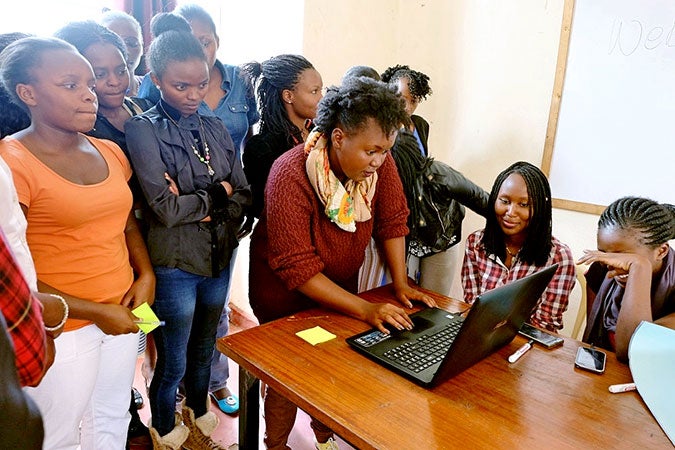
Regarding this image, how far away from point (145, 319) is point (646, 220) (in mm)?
1482

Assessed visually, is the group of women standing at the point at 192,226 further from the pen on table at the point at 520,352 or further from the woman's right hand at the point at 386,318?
the pen on table at the point at 520,352

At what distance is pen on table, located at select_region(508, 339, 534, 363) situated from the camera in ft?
3.78

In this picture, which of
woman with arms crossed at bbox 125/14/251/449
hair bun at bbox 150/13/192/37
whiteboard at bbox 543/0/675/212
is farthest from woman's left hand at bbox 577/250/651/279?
hair bun at bbox 150/13/192/37

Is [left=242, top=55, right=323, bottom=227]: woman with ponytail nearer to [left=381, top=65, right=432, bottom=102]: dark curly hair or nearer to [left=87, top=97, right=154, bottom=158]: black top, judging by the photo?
[left=87, top=97, right=154, bottom=158]: black top

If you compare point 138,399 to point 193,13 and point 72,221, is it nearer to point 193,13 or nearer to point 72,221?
point 72,221

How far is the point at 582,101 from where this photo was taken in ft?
7.54

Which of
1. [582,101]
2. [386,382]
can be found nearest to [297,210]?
[386,382]

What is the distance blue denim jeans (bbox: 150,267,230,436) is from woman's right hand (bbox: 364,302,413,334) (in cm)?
64

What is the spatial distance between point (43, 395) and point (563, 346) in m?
1.33

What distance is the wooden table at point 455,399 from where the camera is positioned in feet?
2.88

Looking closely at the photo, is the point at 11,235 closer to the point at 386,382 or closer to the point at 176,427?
the point at 386,382

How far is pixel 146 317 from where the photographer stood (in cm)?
132

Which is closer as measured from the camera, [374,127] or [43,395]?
[43,395]

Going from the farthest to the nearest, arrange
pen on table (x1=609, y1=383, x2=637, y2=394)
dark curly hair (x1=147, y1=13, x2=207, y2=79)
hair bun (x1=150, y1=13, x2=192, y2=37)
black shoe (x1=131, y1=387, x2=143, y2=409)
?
black shoe (x1=131, y1=387, x2=143, y2=409)
hair bun (x1=150, y1=13, x2=192, y2=37)
dark curly hair (x1=147, y1=13, x2=207, y2=79)
pen on table (x1=609, y1=383, x2=637, y2=394)
